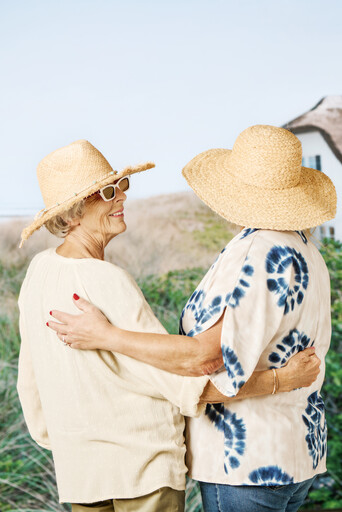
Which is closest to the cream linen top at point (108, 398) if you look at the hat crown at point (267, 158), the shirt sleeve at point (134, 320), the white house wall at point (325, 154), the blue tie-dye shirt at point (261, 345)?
the shirt sleeve at point (134, 320)

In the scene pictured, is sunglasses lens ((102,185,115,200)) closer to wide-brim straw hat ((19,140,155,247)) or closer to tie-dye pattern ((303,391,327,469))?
wide-brim straw hat ((19,140,155,247))

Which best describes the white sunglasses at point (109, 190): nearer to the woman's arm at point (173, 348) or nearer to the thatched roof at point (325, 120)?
the woman's arm at point (173, 348)

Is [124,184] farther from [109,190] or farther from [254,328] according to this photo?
[254,328]

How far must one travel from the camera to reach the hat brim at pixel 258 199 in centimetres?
178

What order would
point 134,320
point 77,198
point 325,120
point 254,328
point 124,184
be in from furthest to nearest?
point 325,120
point 124,184
point 77,198
point 134,320
point 254,328

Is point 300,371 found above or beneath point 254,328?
beneath

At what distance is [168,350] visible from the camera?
1727 millimetres

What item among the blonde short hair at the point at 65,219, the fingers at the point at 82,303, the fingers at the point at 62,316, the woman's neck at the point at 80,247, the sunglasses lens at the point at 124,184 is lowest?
the fingers at the point at 62,316

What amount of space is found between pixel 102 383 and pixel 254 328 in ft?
1.54

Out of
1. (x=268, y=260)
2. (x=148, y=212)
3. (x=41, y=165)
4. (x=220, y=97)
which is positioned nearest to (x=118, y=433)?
(x=268, y=260)

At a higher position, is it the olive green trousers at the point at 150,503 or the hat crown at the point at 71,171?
the hat crown at the point at 71,171

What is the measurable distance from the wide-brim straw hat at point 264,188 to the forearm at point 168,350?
36 centimetres

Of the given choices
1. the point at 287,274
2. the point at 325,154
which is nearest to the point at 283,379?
the point at 287,274

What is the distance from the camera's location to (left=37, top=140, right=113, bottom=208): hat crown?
1.93 m
